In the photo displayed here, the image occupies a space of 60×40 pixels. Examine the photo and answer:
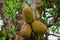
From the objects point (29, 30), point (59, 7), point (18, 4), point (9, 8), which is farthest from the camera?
point (59, 7)

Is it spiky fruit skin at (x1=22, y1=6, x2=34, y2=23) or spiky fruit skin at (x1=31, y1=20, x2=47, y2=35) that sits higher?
spiky fruit skin at (x1=22, y1=6, x2=34, y2=23)

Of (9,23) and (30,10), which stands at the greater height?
(30,10)

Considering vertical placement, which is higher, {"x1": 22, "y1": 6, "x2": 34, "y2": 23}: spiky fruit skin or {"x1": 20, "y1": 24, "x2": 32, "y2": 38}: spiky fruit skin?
{"x1": 22, "y1": 6, "x2": 34, "y2": 23}: spiky fruit skin

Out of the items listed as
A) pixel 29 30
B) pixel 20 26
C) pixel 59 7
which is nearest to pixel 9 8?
pixel 20 26

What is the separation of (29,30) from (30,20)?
0.22 feet

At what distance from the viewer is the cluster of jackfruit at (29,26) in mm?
938

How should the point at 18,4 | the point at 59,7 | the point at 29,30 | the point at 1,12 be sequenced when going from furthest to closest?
the point at 59,7 → the point at 18,4 → the point at 1,12 → the point at 29,30

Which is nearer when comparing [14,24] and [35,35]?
[35,35]

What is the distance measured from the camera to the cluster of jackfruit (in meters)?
0.94

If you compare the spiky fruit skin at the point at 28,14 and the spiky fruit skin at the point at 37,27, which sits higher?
the spiky fruit skin at the point at 28,14

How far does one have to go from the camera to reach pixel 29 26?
3.18 ft

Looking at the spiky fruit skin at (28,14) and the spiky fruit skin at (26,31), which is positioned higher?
the spiky fruit skin at (28,14)

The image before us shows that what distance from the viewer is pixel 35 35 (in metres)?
0.95

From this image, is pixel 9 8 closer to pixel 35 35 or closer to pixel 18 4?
pixel 18 4
